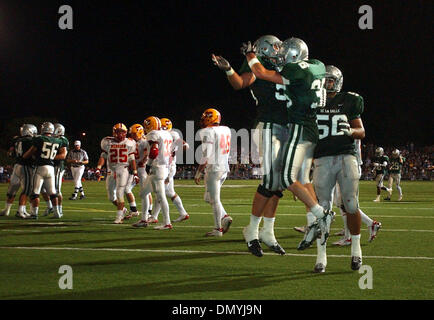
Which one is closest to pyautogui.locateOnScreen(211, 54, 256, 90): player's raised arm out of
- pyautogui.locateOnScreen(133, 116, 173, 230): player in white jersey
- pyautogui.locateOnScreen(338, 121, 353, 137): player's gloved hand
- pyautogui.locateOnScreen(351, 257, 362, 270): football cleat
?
pyautogui.locateOnScreen(338, 121, 353, 137): player's gloved hand

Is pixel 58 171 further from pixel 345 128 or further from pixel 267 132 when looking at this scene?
pixel 345 128

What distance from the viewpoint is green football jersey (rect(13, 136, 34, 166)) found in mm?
13477

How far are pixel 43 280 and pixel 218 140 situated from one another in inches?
190

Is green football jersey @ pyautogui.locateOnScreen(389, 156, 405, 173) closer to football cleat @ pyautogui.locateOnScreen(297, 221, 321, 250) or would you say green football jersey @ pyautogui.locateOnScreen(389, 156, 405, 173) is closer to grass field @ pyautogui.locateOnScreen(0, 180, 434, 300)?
grass field @ pyautogui.locateOnScreen(0, 180, 434, 300)

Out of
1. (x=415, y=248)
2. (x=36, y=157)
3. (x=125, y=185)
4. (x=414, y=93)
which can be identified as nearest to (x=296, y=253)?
(x=415, y=248)

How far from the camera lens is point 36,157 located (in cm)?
1300

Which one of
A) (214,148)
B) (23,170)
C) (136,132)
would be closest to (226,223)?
(214,148)

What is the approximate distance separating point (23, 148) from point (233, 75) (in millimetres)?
8111

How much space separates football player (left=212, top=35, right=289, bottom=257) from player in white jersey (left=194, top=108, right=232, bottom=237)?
2.53m

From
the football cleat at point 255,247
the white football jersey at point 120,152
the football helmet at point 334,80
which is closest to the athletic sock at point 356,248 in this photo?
the football cleat at point 255,247

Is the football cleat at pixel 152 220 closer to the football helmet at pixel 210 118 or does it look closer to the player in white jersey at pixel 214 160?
the player in white jersey at pixel 214 160

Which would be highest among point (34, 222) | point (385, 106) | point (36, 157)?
point (385, 106)

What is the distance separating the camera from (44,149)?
510 inches
